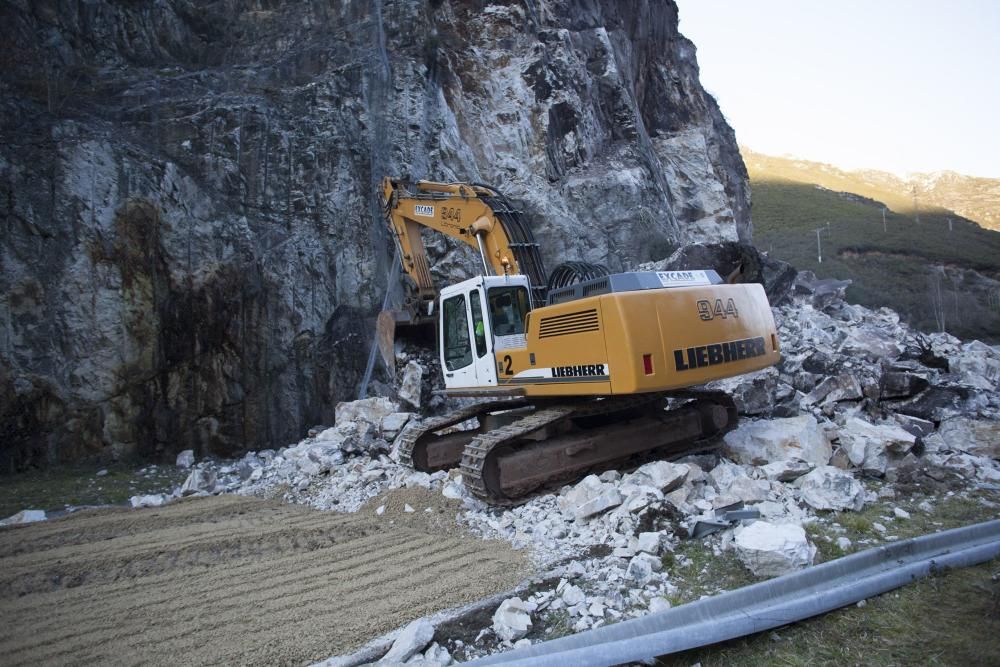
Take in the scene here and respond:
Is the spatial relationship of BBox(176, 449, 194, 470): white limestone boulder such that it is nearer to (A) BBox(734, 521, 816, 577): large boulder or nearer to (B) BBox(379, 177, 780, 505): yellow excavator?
(B) BBox(379, 177, 780, 505): yellow excavator

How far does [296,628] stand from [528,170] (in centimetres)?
1338

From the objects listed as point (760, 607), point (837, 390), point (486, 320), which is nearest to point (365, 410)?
point (486, 320)

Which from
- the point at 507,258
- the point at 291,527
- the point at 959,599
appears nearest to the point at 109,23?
the point at 507,258

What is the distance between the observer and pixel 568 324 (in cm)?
572

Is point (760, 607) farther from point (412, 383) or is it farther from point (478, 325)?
point (412, 383)

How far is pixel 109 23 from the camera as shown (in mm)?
12875

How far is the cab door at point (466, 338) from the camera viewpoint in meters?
6.58

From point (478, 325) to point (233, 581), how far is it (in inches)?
137

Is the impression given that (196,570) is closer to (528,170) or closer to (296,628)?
(296,628)

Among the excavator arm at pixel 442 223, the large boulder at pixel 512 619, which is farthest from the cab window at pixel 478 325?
the large boulder at pixel 512 619

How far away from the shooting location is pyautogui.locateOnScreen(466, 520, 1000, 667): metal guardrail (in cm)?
267

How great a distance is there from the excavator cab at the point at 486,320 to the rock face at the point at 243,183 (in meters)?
5.30

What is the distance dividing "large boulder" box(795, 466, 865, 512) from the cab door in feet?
10.3

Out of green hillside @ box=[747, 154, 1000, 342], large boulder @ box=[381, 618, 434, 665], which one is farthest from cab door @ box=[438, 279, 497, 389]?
green hillside @ box=[747, 154, 1000, 342]
